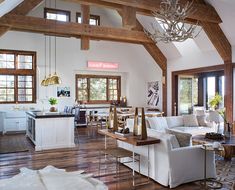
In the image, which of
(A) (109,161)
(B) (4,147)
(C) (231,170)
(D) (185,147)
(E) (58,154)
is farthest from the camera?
(B) (4,147)

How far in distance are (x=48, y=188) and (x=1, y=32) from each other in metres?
6.45

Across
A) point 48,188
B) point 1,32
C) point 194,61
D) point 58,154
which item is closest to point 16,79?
point 1,32

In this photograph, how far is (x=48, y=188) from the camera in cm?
192

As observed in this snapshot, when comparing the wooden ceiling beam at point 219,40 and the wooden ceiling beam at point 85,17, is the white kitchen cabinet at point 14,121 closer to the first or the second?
the wooden ceiling beam at point 85,17

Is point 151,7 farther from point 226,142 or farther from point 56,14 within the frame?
point 56,14

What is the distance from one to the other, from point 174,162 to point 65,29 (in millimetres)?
5775

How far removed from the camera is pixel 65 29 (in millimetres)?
7777

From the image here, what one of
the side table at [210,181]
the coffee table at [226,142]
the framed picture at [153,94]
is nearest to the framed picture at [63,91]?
the framed picture at [153,94]

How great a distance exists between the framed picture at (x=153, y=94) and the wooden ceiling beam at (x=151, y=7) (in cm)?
490

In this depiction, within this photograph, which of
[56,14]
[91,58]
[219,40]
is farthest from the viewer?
[91,58]

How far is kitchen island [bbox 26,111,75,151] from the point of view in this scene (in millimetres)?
6348

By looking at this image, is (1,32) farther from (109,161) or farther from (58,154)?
(109,161)

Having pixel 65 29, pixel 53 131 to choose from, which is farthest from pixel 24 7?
pixel 53 131

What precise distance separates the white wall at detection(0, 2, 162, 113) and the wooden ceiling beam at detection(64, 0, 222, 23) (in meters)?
4.54
